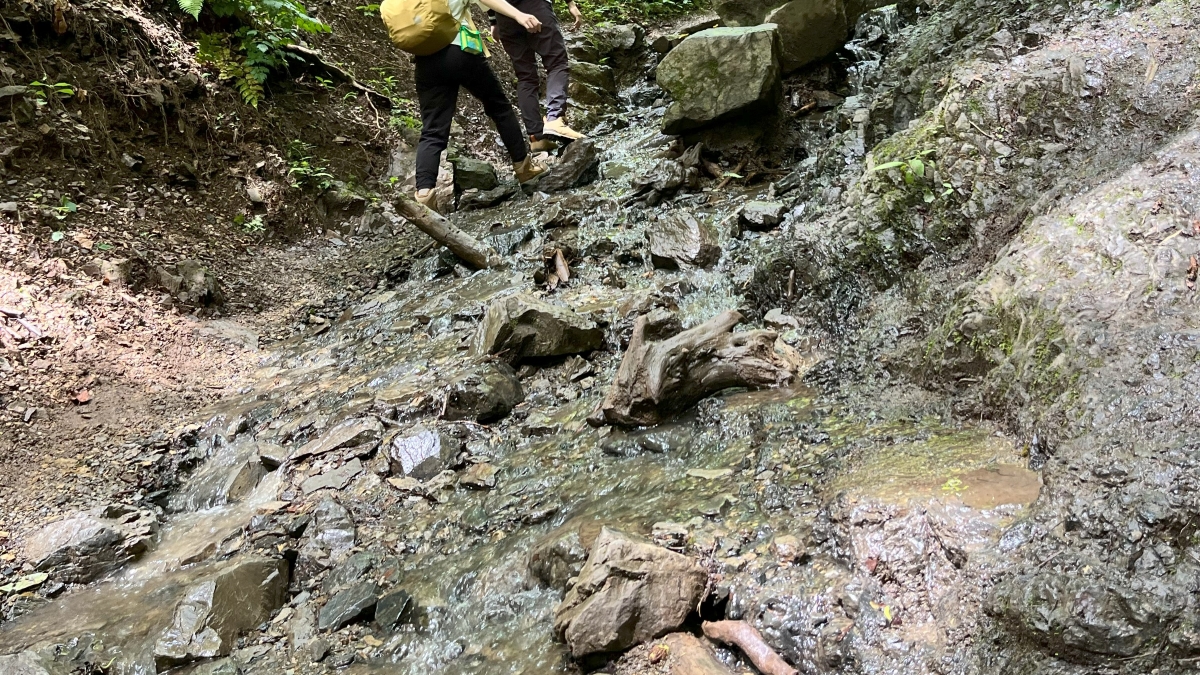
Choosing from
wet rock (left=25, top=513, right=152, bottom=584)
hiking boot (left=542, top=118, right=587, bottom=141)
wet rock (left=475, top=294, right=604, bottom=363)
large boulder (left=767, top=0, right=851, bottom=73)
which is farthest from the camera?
hiking boot (left=542, top=118, right=587, bottom=141)

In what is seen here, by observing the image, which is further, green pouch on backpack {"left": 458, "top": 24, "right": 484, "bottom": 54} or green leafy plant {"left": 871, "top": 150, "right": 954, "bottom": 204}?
green pouch on backpack {"left": 458, "top": 24, "right": 484, "bottom": 54}

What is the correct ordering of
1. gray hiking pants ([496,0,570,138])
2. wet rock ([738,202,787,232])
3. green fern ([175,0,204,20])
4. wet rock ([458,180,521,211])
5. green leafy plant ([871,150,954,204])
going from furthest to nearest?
wet rock ([458,180,521,211])
gray hiking pants ([496,0,570,138])
green fern ([175,0,204,20])
wet rock ([738,202,787,232])
green leafy plant ([871,150,954,204])

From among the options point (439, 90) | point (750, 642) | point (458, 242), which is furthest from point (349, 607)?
point (439, 90)

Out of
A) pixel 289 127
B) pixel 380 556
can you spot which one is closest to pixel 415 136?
pixel 289 127

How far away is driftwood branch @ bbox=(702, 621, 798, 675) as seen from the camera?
1.99m

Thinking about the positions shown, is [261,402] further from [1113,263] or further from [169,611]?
[1113,263]

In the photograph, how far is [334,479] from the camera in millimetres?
3756

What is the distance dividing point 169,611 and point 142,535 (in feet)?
2.89

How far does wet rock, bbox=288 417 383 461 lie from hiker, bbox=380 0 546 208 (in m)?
2.83

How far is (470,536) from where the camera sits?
315 cm

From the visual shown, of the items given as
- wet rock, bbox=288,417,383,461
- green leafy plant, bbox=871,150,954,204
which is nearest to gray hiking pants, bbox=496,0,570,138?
green leafy plant, bbox=871,150,954,204

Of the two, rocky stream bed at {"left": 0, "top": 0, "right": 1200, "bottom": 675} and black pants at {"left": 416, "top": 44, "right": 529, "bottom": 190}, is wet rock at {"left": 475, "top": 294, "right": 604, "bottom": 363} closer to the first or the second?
rocky stream bed at {"left": 0, "top": 0, "right": 1200, "bottom": 675}

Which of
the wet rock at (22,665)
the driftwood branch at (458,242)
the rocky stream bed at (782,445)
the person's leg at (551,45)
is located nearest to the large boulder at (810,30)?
the rocky stream bed at (782,445)

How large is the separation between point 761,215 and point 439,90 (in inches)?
125
